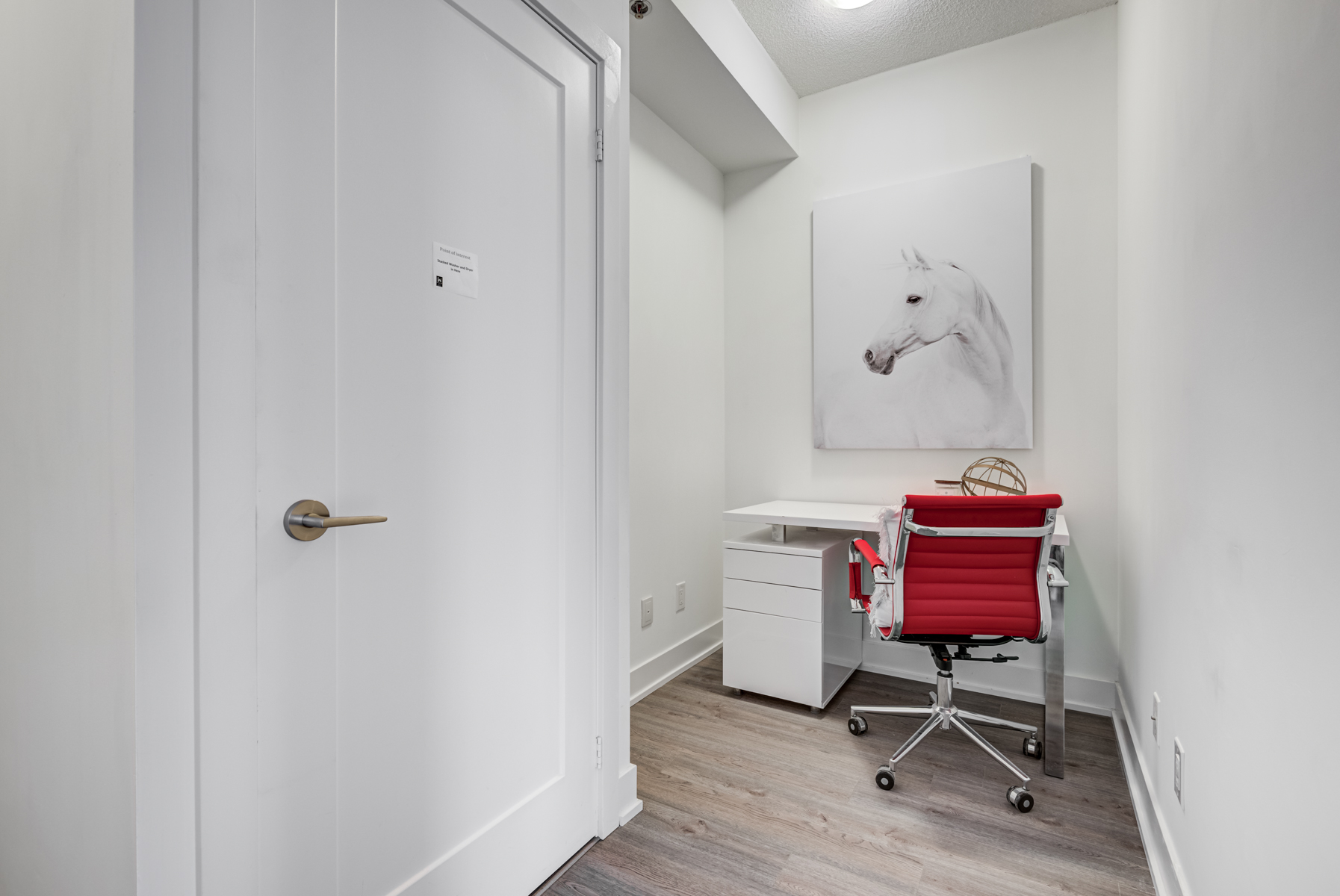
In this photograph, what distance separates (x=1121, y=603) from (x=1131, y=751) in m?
0.58

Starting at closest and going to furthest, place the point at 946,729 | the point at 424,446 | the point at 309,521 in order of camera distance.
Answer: the point at 309,521 → the point at 424,446 → the point at 946,729

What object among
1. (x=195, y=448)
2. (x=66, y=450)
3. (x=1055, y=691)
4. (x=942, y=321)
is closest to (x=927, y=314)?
(x=942, y=321)

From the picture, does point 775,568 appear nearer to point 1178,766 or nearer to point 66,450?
point 1178,766

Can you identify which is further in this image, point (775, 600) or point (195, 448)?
point (775, 600)

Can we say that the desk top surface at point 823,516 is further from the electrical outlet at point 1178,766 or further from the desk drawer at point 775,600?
the electrical outlet at point 1178,766

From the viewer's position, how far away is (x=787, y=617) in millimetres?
2533

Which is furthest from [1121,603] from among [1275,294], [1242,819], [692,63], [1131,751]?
[692,63]

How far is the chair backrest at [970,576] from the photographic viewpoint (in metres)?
1.84

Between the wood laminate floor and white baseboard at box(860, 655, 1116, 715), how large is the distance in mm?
88

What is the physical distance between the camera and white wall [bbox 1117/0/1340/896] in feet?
2.51

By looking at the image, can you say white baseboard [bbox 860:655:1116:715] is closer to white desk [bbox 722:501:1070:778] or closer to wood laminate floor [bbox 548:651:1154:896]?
wood laminate floor [bbox 548:651:1154:896]

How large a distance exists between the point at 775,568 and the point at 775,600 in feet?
0.40

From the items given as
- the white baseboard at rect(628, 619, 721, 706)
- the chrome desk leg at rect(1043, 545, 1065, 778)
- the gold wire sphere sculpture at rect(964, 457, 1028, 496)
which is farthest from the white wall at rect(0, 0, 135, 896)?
the gold wire sphere sculpture at rect(964, 457, 1028, 496)

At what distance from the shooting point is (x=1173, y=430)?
148cm
